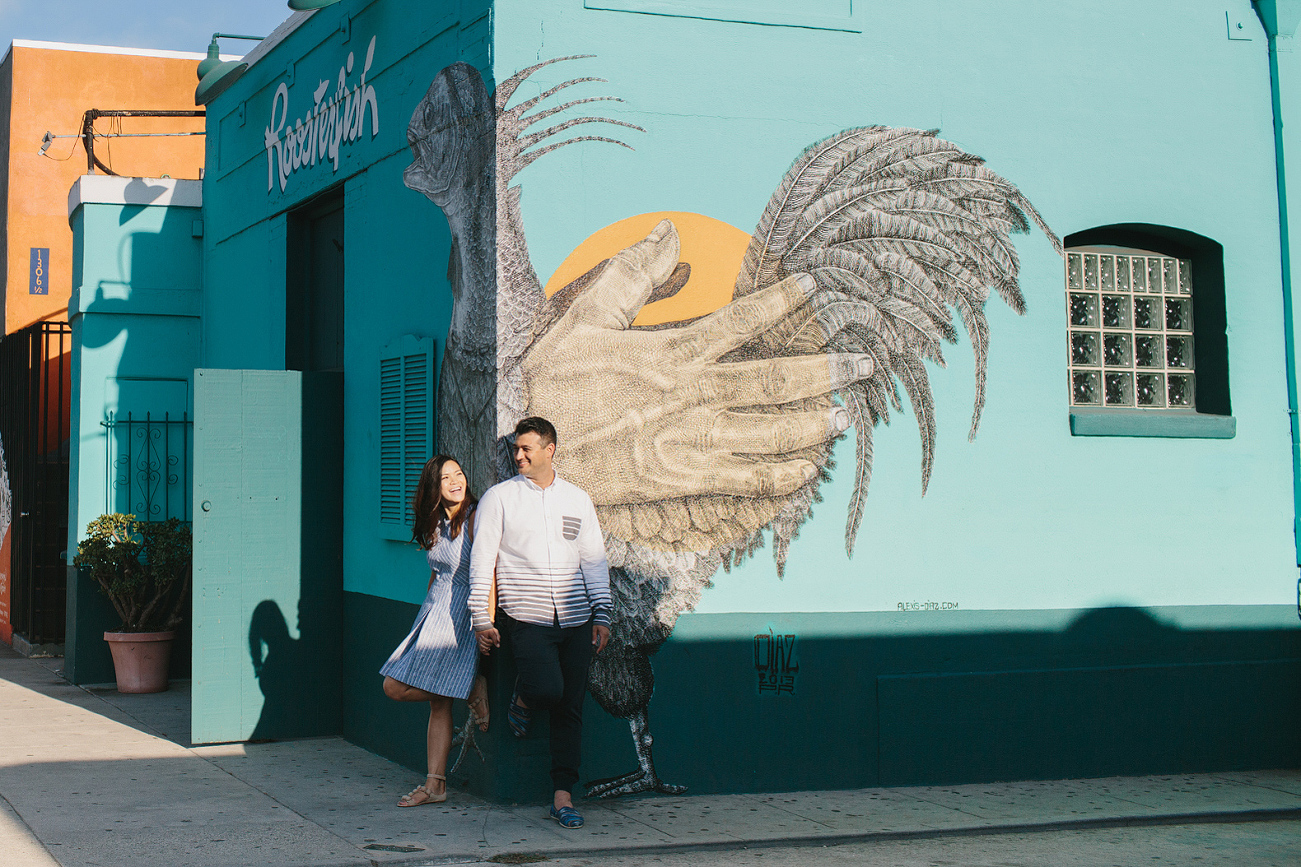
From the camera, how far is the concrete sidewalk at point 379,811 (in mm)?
6090

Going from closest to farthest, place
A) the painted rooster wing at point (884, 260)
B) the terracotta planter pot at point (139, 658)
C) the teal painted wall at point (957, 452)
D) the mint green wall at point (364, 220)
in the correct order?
the teal painted wall at point (957, 452), the painted rooster wing at point (884, 260), the mint green wall at point (364, 220), the terracotta planter pot at point (139, 658)

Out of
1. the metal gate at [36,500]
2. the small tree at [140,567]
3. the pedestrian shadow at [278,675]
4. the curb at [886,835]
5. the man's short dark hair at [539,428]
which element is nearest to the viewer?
the curb at [886,835]

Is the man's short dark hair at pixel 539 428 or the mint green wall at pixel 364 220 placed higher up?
the mint green wall at pixel 364 220

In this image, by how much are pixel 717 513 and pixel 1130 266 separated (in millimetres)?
3421

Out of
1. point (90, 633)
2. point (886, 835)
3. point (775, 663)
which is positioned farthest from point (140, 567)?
point (886, 835)

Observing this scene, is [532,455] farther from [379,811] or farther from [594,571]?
[379,811]

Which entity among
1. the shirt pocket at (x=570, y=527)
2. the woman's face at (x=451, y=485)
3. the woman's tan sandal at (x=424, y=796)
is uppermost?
the woman's face at (x=451, y=485)

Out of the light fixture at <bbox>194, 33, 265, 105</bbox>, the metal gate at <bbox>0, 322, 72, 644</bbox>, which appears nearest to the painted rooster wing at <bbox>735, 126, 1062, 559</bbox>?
the light fixture at <bbox>194, 33, 265, 105</bbox>

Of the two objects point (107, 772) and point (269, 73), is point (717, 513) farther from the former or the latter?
point (269, 73)

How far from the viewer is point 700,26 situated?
24.7 feet

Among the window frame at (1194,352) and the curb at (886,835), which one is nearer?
the curb at (886,835)

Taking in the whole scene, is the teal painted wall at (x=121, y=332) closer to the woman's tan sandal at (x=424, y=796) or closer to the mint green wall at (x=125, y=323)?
the mint green wall at (x=125, y=323)

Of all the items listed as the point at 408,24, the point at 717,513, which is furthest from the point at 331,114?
the point at 717,513

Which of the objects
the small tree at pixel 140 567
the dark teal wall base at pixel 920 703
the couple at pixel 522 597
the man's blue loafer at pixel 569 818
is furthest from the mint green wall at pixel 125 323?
the man's blue loafer at pixel 569 818
